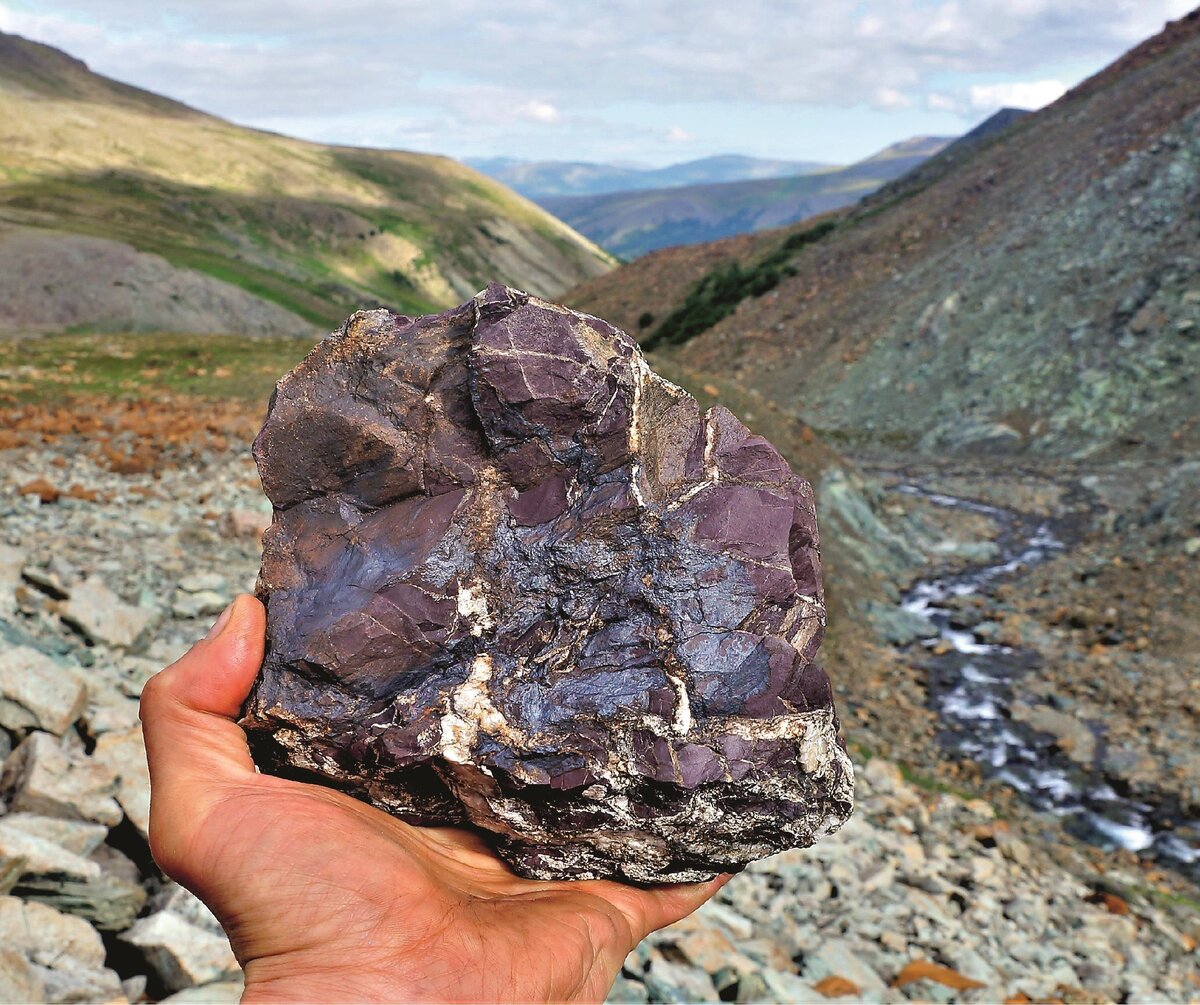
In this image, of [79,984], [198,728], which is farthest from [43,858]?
[198,728]

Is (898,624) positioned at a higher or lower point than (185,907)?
lower

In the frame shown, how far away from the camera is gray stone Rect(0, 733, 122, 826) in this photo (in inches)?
231

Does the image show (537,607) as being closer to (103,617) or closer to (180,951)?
(180,951)

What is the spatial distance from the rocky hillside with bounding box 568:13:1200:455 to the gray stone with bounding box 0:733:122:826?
22.9 meters

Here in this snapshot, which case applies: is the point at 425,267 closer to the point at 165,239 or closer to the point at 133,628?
the point at 165,239

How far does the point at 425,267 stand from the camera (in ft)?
→ 313

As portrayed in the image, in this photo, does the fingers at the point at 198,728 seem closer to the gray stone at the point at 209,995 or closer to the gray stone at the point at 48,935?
the gray stone at the point at 209,995

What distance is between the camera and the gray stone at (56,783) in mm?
5859

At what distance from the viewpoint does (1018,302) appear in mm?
27797

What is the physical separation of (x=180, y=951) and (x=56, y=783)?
1467mm

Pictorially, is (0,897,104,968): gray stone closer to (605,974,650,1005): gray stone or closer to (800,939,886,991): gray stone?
(605,974,650,1005): gray stone

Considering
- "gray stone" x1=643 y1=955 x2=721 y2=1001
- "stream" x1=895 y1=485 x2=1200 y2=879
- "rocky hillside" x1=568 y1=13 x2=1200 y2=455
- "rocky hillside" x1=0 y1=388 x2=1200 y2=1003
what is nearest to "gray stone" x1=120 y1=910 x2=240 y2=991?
"rocky hillside" x1=0 y1=388 x2=1200 y2=1003

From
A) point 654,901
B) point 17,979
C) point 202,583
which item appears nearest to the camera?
point 17,979

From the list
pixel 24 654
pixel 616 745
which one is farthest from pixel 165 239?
pixel 616 745
